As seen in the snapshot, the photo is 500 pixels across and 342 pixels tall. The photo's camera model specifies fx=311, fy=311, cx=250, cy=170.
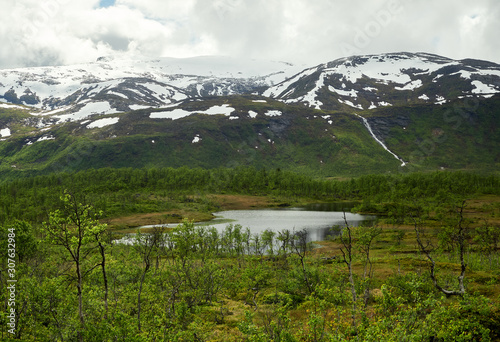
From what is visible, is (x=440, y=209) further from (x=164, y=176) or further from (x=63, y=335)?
(x=164, y=176)

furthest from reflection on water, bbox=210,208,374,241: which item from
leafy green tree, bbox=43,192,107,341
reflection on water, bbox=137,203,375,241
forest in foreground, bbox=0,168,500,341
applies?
leafy green tree, bbox=43,192,107,341

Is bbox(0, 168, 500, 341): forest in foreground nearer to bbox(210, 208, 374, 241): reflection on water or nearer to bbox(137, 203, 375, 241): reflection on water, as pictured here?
bbox(137, 203, 375, 241): reflection on water

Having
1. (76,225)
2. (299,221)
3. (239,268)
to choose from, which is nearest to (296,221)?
(299,221)

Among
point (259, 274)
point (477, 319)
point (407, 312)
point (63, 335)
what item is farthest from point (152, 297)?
point (477, 319)

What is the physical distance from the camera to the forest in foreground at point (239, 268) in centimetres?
1798

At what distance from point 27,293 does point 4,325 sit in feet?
9.34

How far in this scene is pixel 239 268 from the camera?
2012 inches

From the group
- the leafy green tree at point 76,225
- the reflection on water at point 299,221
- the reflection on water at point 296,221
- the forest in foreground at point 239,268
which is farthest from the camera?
the reflection on water at point 296,221

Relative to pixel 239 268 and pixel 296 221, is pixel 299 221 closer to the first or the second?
pixel 296 221

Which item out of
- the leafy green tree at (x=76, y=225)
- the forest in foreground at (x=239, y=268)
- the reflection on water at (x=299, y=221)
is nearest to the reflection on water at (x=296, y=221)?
the reflection on water at (x=299, y=221)

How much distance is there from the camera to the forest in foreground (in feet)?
59.0

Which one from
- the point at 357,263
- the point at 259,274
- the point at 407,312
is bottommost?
the point at 357,263

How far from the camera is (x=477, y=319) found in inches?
683

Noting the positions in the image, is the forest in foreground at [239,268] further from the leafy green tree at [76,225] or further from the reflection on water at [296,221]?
the reflection on water at [296,221]
